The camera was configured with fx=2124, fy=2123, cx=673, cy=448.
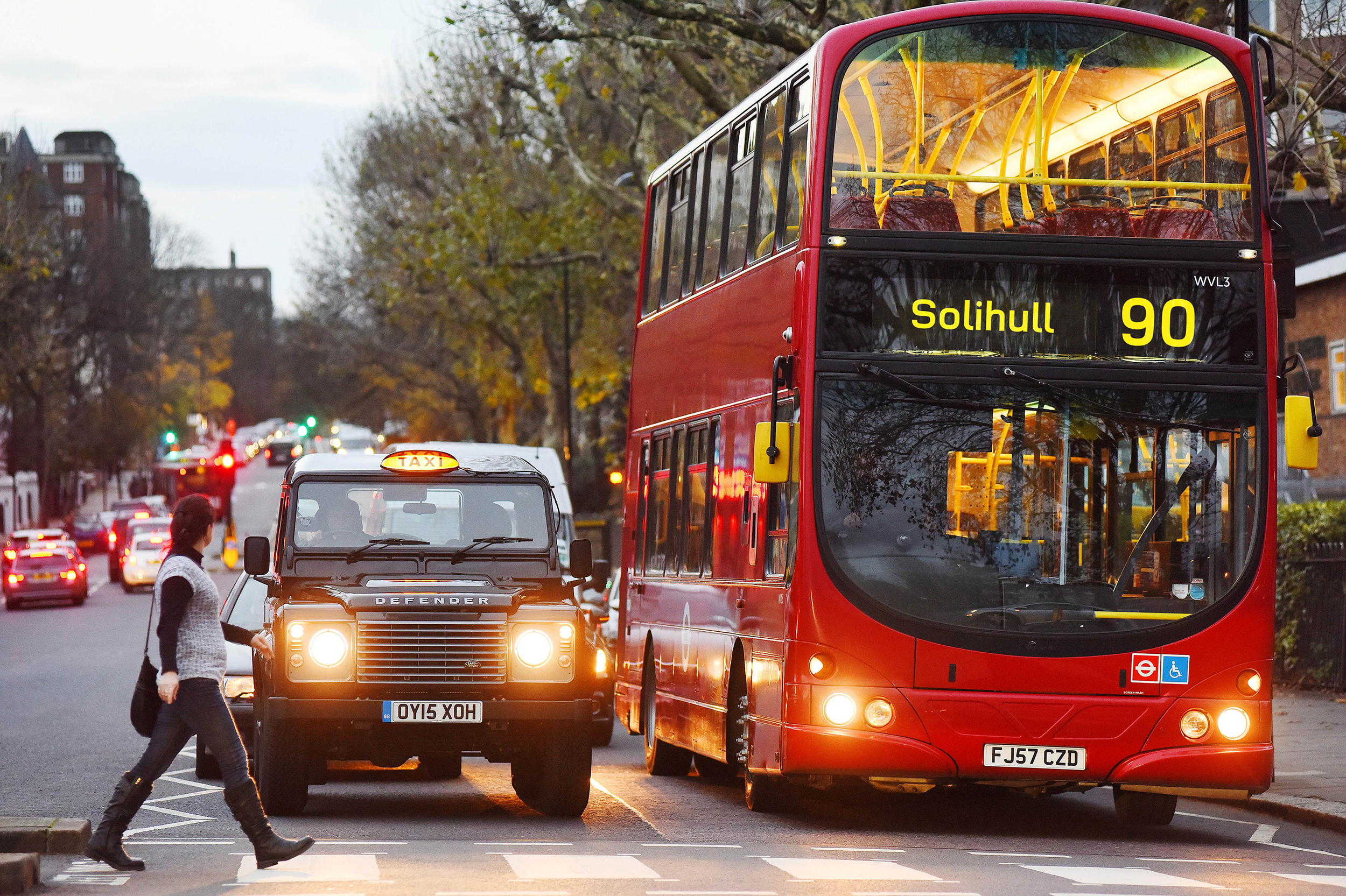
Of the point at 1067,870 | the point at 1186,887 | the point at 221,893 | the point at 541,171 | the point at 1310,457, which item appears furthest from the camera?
the point at 541,171

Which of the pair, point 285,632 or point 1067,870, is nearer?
point 1067,870

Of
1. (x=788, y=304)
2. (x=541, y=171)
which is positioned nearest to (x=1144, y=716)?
(x=788, y=304)

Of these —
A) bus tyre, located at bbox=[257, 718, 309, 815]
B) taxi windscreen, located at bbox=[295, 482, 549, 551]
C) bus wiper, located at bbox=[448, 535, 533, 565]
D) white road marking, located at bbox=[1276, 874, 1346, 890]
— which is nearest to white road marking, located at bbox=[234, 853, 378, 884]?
bus tyre, located at bbox=[257, 718, 309, 815]

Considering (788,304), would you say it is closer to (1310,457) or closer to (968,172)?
(968,172)

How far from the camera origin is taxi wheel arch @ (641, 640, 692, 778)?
54.7ft

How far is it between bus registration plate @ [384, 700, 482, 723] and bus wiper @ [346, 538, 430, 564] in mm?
1298

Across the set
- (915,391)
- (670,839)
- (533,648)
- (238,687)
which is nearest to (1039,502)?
(915,391)

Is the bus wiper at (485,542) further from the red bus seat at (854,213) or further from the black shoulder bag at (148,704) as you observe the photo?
the black shoulder bag at (148,704)

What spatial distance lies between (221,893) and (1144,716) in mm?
5301

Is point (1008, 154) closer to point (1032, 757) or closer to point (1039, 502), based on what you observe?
point (1039, 502)

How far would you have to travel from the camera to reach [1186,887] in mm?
9758

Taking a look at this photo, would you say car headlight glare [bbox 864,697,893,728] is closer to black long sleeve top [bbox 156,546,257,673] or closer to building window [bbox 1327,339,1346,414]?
black long sleeve top [bbox 156,546,257,673]

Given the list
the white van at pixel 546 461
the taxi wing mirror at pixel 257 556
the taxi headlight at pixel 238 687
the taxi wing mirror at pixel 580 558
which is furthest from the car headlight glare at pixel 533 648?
the taxi headlight at pixel 238 687

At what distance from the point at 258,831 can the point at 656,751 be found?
732 cm
